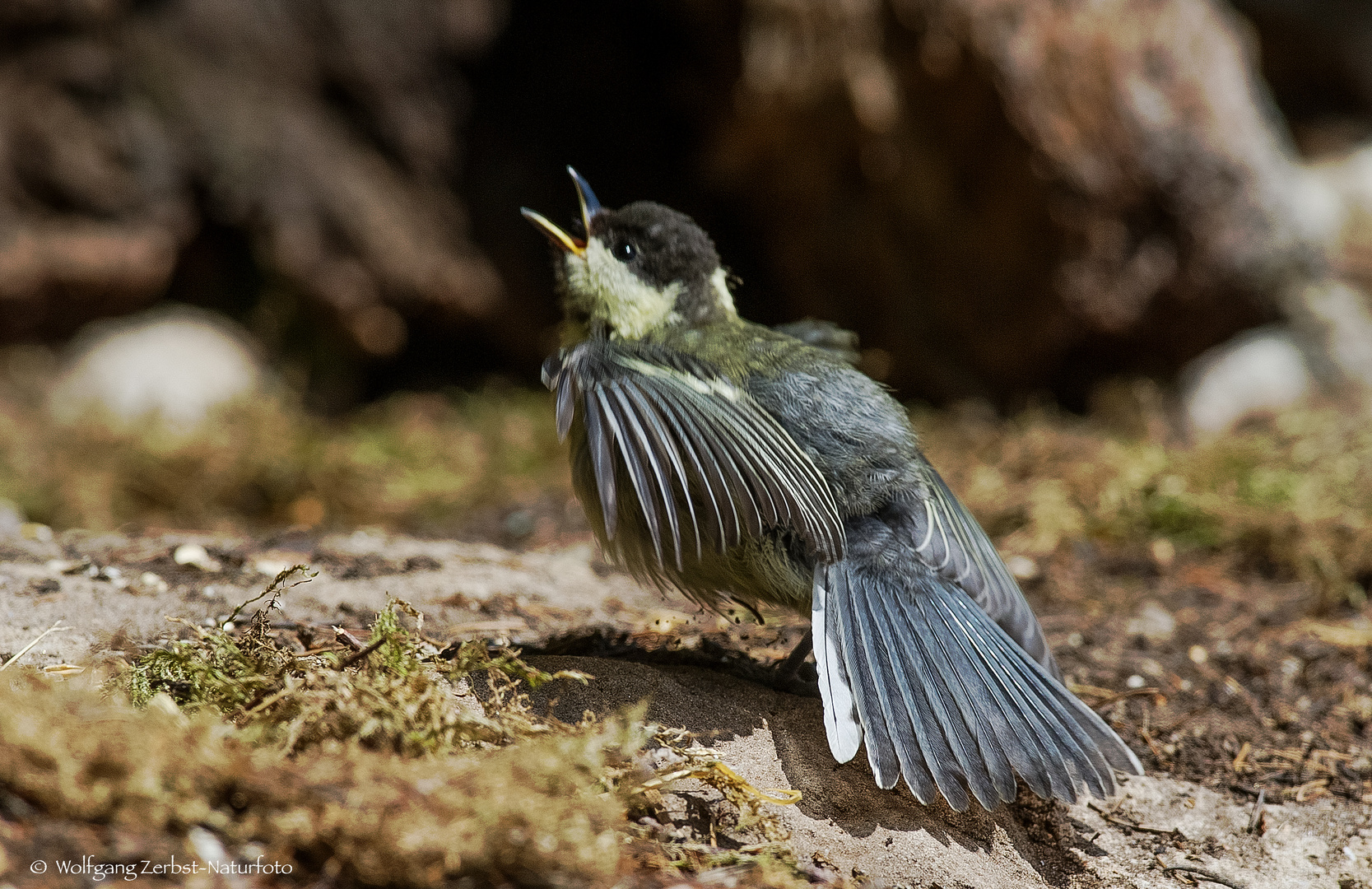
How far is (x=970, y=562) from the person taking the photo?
8.90 feet

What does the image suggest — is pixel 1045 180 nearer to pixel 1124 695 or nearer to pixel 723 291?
pixel 723 291

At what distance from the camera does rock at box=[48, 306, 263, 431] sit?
635cm

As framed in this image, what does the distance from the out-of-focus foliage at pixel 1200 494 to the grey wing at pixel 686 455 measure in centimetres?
209

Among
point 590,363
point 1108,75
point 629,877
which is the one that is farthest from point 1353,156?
point 629,877

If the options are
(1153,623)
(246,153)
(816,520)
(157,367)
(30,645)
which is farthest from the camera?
(246,153)

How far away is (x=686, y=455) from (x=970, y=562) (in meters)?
0.91

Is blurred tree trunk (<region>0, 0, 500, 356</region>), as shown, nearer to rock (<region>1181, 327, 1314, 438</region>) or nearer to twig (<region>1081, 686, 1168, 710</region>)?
rock (<region>1181, 327, 1314, 438</region>)

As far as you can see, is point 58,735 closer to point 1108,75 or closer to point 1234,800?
point 1234,800

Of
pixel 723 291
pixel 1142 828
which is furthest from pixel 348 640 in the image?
pixel 1142 828

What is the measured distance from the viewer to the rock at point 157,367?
635cm

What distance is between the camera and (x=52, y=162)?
21.2ft

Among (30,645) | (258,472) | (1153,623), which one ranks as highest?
(258,472)

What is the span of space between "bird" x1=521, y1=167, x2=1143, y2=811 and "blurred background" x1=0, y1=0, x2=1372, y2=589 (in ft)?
7.28

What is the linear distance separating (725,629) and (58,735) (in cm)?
207
